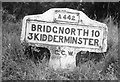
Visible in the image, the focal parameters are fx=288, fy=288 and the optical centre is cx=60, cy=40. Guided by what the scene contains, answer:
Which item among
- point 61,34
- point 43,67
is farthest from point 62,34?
point 43,67

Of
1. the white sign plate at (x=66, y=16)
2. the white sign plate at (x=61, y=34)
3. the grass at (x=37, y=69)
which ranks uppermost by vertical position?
the white sign plate at (x=66, y=16)

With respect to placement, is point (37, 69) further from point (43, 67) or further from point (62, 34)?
point (62, 34)

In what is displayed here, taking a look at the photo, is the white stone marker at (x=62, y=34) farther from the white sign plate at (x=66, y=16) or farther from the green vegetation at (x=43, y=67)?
the green vegetation at (x=43, y=67)

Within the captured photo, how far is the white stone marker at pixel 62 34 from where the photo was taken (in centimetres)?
468

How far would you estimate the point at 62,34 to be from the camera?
15.5ft

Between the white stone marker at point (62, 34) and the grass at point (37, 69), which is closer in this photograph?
the grass at point (37, 69)

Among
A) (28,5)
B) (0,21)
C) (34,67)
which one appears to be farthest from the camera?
(28,5)

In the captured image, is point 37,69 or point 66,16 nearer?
point 37,69

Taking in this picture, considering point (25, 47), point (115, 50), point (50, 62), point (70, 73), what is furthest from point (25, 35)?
point (115, 50)

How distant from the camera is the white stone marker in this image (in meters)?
4.68

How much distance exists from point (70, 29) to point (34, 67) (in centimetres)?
90

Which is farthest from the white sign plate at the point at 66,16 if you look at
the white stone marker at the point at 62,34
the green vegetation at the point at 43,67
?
the green vegetation at the point at 43,67

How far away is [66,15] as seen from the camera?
4.75 metres

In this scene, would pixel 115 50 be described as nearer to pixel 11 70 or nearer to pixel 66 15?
pixel 66 15
